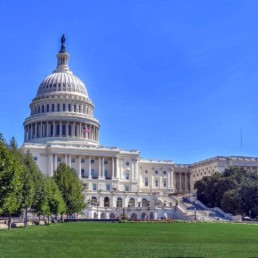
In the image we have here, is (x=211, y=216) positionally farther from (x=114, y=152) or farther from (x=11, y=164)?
(x=11, y=164)

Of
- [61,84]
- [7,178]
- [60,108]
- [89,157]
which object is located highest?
[61,84]

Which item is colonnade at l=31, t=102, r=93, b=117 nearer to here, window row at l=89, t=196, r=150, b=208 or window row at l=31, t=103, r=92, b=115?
window row at l=31, t=103, r=92, b=115

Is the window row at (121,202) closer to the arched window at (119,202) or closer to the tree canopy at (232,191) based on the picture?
the arched window at (119,202)

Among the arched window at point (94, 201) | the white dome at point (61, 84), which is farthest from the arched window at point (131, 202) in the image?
the white dome at point (61, 84)

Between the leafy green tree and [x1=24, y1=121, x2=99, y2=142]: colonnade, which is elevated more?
[x1=24, y1=121, x2=99, y2=142]: colonnade

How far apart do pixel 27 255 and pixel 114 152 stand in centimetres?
14422

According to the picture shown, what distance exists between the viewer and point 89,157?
17000 cm

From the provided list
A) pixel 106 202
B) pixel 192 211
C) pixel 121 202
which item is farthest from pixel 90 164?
pixel 192 211

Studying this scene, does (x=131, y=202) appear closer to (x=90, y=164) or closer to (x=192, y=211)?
(x=90, y=164)

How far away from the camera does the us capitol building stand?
164000mm

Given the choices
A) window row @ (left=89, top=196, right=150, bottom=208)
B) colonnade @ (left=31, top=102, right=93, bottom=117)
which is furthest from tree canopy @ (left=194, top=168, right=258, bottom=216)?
colonnade @ (left=31, top=102, right=93, bottom=117)

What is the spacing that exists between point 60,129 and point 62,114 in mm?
4950

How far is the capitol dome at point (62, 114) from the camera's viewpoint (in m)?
178

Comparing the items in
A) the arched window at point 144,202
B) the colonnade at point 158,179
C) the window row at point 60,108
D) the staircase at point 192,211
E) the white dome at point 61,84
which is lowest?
the staircase at point 192,211
